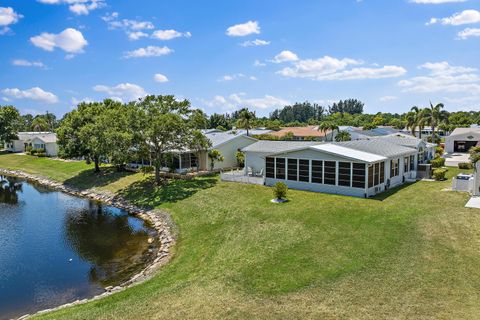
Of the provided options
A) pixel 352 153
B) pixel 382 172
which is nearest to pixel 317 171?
pixel 352 153

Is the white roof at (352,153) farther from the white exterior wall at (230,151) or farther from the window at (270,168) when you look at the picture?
the white exterior wall at (230,151)

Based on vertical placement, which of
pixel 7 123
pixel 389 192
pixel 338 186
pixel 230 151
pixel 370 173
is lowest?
pixel 389 192

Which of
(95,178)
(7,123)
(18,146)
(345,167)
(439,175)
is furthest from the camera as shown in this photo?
(18,146)

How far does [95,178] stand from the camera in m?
44.9

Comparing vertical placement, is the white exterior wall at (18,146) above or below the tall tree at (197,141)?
below

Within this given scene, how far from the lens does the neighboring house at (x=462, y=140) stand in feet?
170

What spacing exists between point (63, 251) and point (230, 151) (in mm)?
24086

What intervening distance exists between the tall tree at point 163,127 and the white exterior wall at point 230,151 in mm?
6951

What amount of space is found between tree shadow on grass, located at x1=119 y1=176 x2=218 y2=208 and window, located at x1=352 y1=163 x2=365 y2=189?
13411 millimetres

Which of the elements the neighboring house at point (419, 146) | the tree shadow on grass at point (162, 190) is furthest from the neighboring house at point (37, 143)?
the neighboring house at point (419, 146)

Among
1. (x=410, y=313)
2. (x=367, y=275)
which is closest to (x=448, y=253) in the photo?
(x=367, y=275)

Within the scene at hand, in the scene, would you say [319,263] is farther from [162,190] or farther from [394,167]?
[162,190]

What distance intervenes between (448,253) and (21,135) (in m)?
91.6

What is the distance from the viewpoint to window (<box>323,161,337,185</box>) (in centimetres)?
2809
